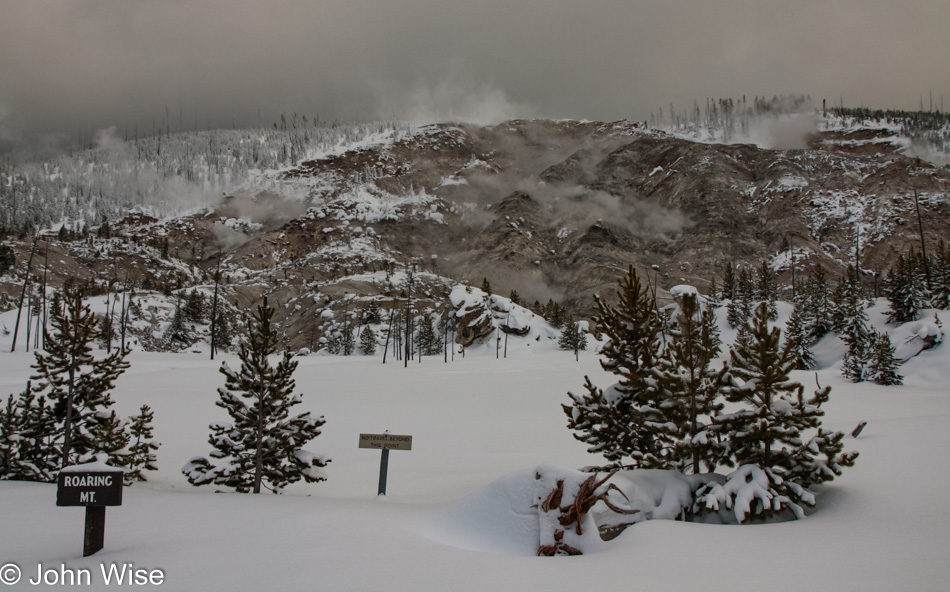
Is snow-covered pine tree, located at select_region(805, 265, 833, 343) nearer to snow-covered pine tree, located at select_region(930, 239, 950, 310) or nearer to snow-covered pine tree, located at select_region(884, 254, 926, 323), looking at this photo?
snow-covered pine tree, located at select_region(884, 254, 926, 323)

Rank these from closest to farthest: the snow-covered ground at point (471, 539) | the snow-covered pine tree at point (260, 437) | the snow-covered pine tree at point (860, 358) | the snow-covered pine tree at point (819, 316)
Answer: the snow-covered ground at point (471, 539)
the snow-covered pine tree at point (260, 437)
the snow-covered pine tree at point (860, 358)
the snow-covered pine tree at point (819, 316)

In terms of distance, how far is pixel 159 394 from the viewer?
90.5 ft

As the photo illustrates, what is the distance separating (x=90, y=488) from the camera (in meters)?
6.43

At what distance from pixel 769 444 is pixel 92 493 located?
1057 centimetres

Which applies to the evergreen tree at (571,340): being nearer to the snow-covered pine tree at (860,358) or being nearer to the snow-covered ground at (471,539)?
the snow-covered pine tree at (860,358)

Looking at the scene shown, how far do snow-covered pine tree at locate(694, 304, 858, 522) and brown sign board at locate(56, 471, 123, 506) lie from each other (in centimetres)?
864

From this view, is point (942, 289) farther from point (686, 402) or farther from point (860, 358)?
point (686, 402)

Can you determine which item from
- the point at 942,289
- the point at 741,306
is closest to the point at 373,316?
the point at 741,306

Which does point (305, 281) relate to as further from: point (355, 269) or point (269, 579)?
point (269, 579)

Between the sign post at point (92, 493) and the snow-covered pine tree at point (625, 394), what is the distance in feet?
25.6

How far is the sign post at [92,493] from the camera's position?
6.32 meters

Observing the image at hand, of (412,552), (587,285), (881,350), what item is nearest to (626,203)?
(587,285)

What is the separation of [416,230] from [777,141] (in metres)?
151

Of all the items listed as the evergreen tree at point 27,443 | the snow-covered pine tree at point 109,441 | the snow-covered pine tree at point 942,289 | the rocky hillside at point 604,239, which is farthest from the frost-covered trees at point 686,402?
the rocky hillside at point 604,239
